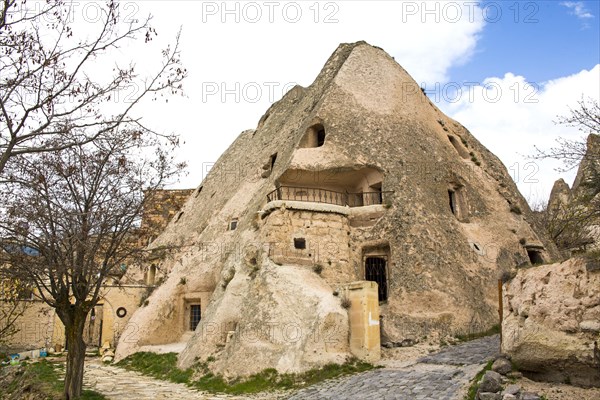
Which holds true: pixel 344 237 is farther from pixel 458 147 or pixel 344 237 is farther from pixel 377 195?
pixel 458 147

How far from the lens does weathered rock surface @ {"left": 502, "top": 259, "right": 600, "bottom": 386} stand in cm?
874

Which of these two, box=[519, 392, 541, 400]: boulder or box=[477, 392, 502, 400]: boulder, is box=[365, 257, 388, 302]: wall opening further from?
box=[519, 392, 541, 400]: boulder

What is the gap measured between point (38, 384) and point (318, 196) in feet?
41.8

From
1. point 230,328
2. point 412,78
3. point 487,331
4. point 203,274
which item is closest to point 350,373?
point 230,328

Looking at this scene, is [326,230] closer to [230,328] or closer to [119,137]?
[230,328]

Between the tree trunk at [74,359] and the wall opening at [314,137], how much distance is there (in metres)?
12.6

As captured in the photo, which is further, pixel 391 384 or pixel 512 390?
pixel 391 384

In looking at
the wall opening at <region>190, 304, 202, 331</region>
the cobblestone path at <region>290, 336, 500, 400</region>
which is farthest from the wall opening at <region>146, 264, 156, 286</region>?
the cobblestone path at <region>290, 336, 500, 400</region>

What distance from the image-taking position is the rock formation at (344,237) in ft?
54.2

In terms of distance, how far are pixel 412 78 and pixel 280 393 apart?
19283 millimetres

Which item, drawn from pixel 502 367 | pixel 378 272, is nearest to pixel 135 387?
pixel 378 272

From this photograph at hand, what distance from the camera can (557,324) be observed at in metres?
9.27

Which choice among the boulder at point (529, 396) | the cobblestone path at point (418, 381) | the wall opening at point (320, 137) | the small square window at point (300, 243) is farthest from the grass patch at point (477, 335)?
the wall opening at point (320, 137)

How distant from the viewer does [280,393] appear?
13.6m
